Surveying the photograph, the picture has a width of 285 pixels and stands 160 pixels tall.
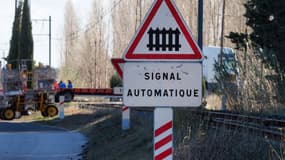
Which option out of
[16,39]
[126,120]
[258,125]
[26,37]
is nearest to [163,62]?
[258,125]

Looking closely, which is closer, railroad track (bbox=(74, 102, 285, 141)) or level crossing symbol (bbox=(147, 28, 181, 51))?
level crossing symbol (bbox=(147, 28, 181, 51))

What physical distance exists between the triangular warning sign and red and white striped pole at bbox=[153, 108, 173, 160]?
60 centimetres

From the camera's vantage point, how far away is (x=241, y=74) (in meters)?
13.2

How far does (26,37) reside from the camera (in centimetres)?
5647

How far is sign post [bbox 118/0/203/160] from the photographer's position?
23.0ft

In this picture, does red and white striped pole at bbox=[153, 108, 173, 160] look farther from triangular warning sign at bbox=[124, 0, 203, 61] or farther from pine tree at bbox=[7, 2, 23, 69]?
pine tree at bbox=[7, 2, 23, 69]

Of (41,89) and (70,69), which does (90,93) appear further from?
(70,69)

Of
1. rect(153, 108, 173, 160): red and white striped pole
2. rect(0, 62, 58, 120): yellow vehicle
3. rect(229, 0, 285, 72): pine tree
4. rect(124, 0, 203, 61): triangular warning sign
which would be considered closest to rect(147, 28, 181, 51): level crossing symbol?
rect(124, 0, 203, 61): triangular warning sign

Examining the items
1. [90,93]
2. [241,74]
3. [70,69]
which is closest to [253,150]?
[241,74]

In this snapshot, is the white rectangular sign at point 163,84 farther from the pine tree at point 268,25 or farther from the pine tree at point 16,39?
the pine tree at point 16,39

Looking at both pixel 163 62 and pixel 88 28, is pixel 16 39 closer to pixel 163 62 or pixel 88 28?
pixel 88 28

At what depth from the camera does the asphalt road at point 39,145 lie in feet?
60.2

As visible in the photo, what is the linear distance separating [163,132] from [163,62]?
2.74ft

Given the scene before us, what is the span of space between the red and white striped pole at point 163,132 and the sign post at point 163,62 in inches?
6.1
